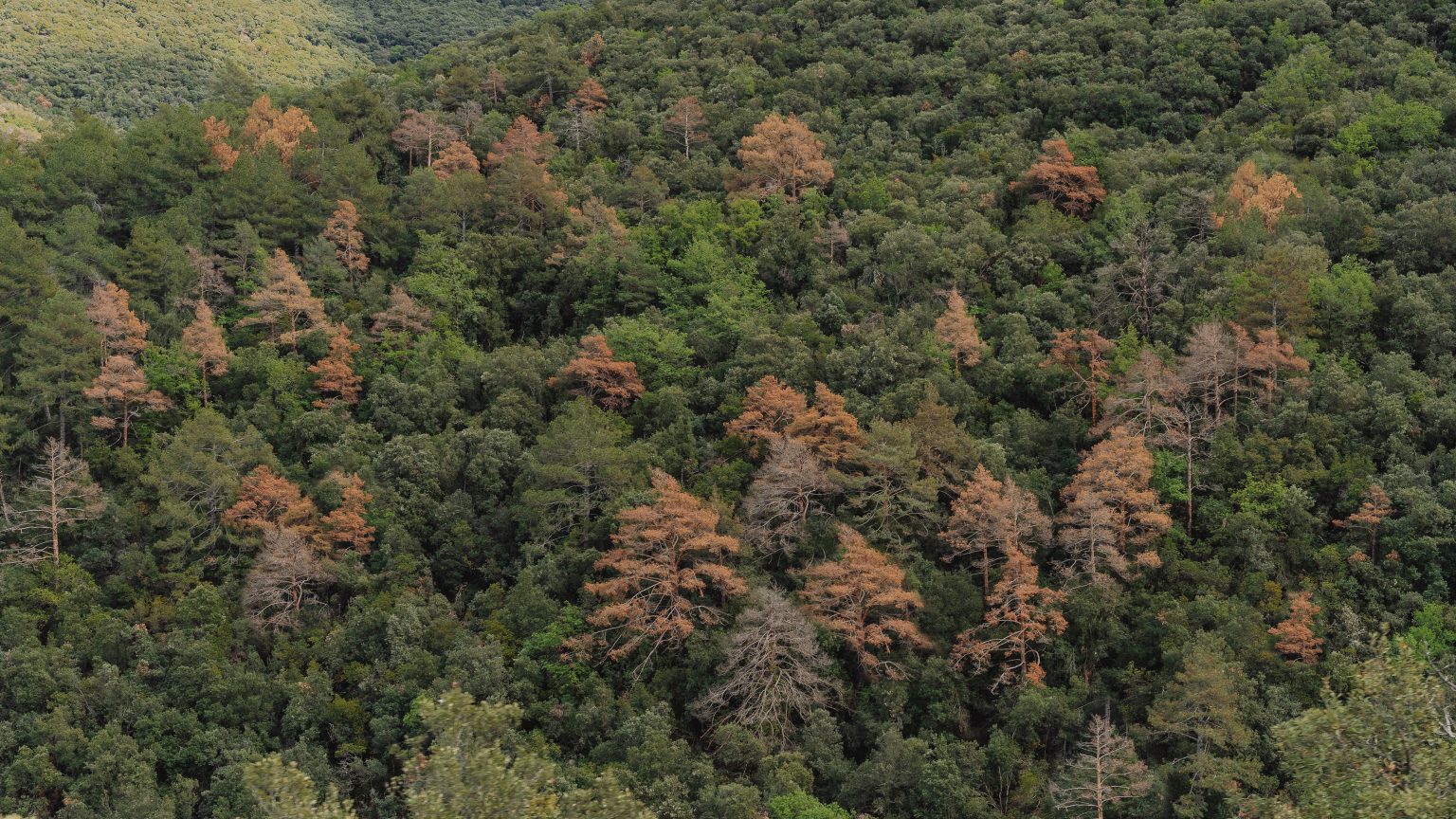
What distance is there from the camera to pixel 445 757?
1912cm

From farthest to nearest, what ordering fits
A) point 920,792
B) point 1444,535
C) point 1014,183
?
point 1014,183 < point 1444,535 < point 920,792

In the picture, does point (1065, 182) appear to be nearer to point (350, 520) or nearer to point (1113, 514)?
point (1113, 514)

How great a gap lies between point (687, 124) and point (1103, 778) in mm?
51173

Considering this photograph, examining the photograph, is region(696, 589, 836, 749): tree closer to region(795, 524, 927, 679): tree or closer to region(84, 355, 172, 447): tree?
region(795, 524, 927, 679): tree

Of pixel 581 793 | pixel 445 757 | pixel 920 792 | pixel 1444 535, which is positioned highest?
pixel 445 757

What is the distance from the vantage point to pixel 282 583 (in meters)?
44.4

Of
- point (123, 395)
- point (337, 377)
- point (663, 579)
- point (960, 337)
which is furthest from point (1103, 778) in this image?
point (123, 395)

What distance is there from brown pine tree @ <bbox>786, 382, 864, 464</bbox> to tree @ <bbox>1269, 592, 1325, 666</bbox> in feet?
49.5

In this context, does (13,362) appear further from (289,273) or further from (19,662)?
(19,662)

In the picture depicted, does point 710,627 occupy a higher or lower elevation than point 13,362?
lower

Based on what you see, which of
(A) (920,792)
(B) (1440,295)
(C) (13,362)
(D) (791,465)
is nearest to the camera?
(A) (920,792)

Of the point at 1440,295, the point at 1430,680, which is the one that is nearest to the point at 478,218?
the point at 1440,295

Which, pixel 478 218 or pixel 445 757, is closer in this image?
pixel 445 757

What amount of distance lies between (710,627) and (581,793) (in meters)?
20.0
